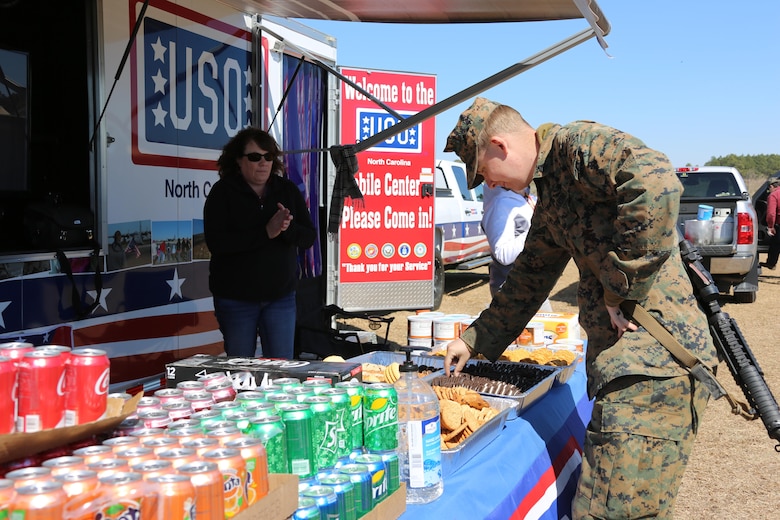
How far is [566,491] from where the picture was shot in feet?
9.98

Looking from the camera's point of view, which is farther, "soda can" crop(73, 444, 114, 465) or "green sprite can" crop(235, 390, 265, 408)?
"green sprite can" crop(235, 390, 265, 408)

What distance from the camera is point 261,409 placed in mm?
1708

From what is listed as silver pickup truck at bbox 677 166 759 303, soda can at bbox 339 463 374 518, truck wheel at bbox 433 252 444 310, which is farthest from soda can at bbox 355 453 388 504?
silver pickup truck at bbox 677 166 759 303

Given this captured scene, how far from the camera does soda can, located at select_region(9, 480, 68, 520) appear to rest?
1.11 meters

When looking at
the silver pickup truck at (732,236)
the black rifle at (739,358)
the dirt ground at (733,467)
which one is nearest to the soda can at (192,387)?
the black rifle at (739,358)

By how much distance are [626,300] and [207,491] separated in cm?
156

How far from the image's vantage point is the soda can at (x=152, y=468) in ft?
4.18

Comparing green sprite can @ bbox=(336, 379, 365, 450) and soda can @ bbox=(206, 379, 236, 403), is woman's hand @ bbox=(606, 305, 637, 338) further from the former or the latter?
soda can @ bbox=(206, 379, 236, 403)

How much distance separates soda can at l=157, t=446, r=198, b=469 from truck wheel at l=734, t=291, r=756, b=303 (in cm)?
1250

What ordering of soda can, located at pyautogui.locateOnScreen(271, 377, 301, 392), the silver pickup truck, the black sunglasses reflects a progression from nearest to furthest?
soda can, located at pyautogui.locateOnScreen(271, 377, 301, 392), the black sunglasses, the silver pickup truck

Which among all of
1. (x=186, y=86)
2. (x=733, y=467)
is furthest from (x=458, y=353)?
(x=733, y=467)

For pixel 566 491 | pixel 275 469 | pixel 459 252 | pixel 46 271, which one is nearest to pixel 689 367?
pixel 566 491

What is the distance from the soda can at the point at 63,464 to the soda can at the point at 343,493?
1.71 feet

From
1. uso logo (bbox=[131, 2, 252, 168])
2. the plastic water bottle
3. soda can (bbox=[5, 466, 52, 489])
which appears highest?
uso logo (bbox=[131, 2, 252, 168])
